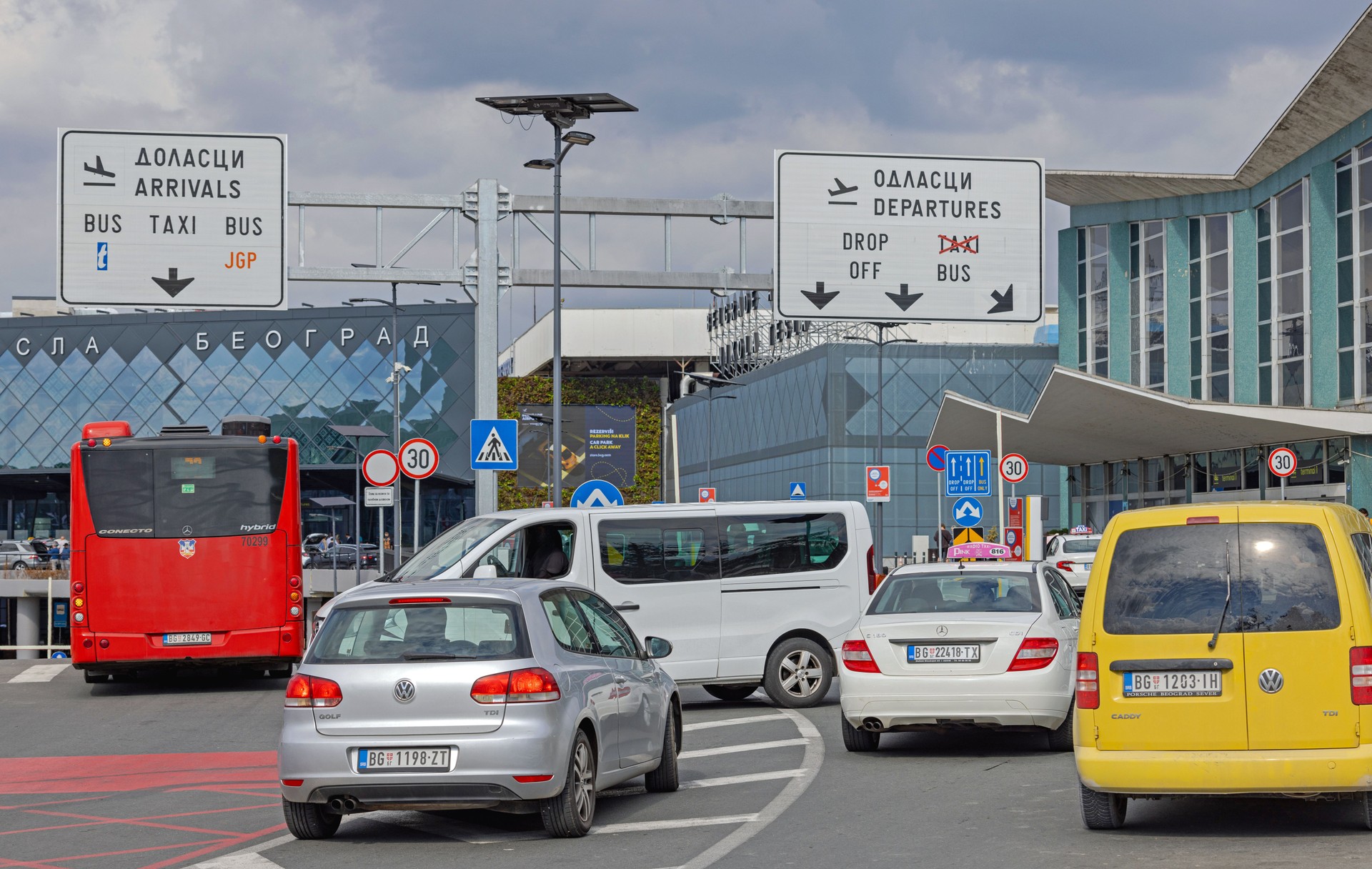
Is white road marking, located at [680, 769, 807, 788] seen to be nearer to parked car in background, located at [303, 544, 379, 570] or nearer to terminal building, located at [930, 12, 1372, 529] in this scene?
terminal building, located at [930, 12, 1372, 529]

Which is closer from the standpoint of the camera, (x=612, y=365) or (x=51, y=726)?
(x=51, y=726)

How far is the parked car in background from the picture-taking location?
63922mm

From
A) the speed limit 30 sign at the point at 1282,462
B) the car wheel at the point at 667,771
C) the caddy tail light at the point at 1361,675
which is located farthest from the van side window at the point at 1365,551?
the speed limit 30 sign at the point at 1282,462

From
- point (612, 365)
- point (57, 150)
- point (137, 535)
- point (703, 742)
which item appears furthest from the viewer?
point (612, 365)

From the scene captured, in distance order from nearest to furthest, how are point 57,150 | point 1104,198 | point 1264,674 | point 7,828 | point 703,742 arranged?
point 1264,674
point 7,828
point 703,742
point 57,150
point 1104,198

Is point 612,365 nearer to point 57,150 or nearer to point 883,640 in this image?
point 57,150

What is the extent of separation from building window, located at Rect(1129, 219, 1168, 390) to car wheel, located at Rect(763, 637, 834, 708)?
39.5 meters

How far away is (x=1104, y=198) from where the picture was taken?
183ft

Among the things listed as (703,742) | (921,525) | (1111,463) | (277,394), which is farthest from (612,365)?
(703,742)

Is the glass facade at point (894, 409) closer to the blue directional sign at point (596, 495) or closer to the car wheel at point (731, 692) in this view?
the blue directional sign at point (596, 495)

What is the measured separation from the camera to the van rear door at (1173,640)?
862cm

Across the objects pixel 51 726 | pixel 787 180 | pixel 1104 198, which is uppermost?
pixel 1104 198

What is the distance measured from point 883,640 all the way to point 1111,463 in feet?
149

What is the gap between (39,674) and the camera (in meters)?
23.4
